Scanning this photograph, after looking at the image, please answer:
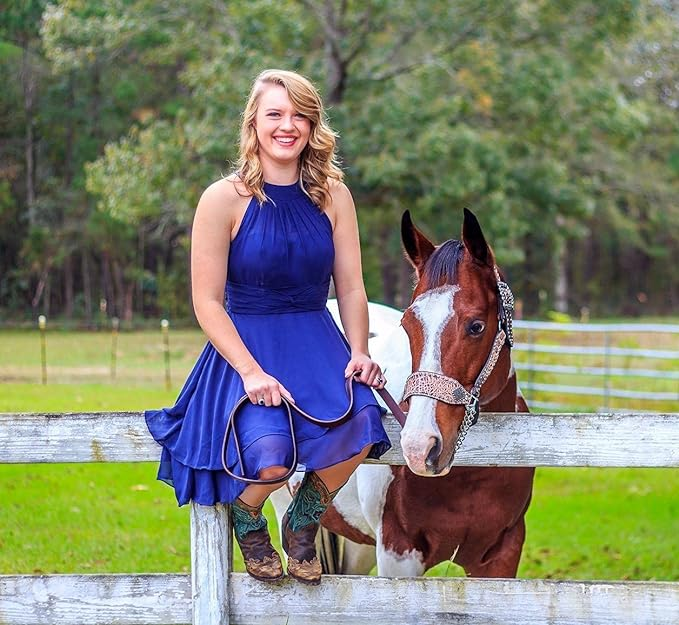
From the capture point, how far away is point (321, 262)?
3.21 meters

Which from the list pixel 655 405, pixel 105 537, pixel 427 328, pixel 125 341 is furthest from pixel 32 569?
pixel 125 341

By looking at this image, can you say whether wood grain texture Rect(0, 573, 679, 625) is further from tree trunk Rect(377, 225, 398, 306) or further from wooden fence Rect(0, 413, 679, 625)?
tree trunk Rect(377, 225, 398, 306)

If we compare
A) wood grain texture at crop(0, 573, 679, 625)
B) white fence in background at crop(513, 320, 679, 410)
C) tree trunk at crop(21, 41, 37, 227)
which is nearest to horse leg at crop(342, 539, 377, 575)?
wood grain texture at crop(0, 573, 679, 625)

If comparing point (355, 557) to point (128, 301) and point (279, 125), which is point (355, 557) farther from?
point (128, 301)

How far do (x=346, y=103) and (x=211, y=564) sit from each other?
15797mm

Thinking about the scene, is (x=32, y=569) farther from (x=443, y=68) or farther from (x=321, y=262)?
(x=443, y=68)

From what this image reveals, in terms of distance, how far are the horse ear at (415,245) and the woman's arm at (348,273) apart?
21cm

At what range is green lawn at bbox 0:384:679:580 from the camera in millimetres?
6305

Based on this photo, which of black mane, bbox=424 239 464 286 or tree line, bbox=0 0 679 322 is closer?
black mane, bbox=424 239 464 286

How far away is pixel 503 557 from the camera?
383cm

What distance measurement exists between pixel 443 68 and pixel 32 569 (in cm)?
1432

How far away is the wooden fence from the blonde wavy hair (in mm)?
817

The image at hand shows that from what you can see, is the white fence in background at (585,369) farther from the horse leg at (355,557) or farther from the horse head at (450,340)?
the horse head at (450,340)

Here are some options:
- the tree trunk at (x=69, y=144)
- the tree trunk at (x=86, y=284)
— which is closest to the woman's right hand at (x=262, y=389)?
the tree trunk at (x=86, y=284)
